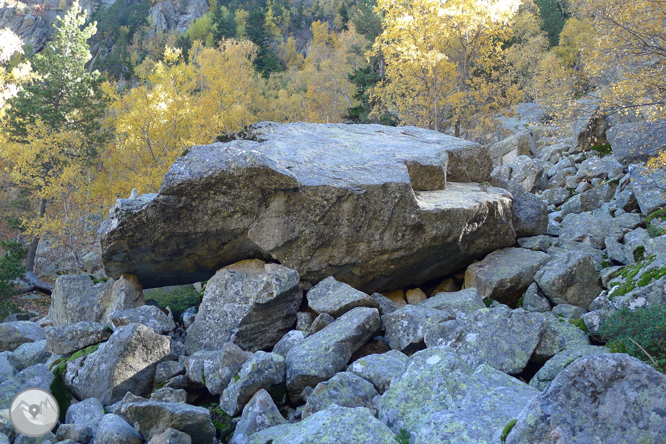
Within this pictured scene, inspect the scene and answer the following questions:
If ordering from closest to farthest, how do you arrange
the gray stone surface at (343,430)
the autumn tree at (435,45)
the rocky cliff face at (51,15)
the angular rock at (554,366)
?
the gray stone surface at (343,430), the angular rock at (554,366), the autumn tree at (435,45), the rocky cliff face at (51,15)

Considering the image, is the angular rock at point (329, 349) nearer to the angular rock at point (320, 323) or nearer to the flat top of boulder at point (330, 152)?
the angular rock at point (320, 323)

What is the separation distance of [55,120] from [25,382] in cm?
2961

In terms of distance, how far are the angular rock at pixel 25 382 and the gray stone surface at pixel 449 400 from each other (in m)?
6.61

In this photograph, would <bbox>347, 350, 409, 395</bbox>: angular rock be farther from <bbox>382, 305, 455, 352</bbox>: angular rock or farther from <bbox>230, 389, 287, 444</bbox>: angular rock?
<bbox>230, 389, 287, 444</bbox>: angular rock

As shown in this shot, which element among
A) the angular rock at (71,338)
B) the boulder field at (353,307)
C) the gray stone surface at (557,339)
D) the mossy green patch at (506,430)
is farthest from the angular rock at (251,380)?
the gray stone surface at (557,339)

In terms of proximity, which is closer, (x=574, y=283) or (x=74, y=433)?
(x=74, y=433)

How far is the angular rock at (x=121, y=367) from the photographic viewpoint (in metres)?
8.43

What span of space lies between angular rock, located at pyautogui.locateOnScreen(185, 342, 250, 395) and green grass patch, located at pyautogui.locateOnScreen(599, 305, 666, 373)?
6.42 metres

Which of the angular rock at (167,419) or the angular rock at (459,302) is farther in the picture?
the angular rock at (459,302)

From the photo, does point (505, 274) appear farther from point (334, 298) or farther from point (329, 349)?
point (329, 349)

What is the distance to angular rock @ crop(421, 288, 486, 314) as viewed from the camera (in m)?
10.3

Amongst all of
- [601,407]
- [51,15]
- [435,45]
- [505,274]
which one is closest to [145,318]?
[505,274]

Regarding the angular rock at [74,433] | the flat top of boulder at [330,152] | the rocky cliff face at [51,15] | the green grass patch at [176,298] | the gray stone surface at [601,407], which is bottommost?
the green grass patch at [176,298]

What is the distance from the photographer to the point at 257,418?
6.68 metres
